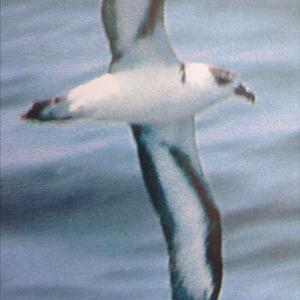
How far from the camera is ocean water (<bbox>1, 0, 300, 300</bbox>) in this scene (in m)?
1.35

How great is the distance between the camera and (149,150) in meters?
1.42

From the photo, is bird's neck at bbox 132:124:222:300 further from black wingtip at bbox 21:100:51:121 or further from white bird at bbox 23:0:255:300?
black wingtip at bbox 21:100:51:121

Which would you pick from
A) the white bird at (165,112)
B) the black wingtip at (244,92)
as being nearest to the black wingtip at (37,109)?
the white bird at (165,112)

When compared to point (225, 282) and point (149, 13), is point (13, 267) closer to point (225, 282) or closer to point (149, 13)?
point (225, 282)

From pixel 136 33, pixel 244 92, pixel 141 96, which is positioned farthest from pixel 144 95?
pixel 244 92

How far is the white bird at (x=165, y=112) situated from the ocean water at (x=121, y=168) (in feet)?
0.06

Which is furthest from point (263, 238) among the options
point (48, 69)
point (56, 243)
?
point (48, 69)

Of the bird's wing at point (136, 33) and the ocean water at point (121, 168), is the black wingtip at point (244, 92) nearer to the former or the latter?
the ocean water at point (121, 168)

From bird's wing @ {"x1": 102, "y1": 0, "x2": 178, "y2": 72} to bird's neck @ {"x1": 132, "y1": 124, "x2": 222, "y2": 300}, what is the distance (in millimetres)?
140

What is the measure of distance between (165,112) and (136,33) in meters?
0.15

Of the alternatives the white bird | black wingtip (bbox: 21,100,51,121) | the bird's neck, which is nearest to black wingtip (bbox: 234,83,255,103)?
the white bird

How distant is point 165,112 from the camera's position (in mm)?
1389

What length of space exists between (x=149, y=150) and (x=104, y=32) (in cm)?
23

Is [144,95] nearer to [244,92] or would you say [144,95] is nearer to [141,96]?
[141,96]
